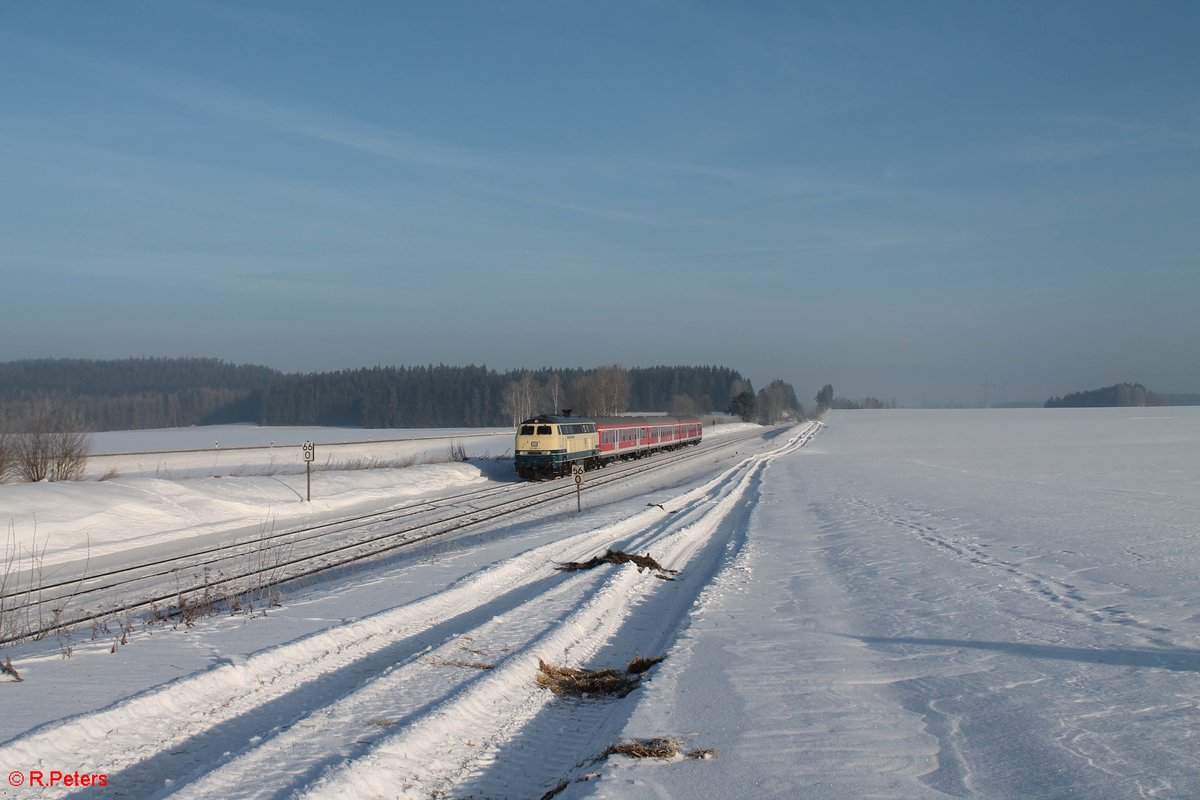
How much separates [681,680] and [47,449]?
2674cm

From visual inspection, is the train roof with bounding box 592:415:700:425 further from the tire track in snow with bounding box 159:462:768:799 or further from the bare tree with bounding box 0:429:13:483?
the tire track in snow with bounding box 159:462:768:799

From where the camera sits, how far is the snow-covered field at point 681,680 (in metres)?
5.24

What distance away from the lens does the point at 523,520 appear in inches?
887

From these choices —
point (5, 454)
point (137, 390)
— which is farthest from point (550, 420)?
point (137, 390)

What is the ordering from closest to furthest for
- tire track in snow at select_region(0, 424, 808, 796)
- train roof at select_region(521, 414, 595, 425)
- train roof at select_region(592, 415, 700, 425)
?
tire track in snow at select_region(0, 424, 808, 796)
train roof at select_region(521, 414, 595, 425)
train roof at select_region(592, 415, 700, 425)

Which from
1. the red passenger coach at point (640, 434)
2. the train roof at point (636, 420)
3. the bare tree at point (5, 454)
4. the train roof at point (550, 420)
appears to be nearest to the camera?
the bare tree at point (5, 454)

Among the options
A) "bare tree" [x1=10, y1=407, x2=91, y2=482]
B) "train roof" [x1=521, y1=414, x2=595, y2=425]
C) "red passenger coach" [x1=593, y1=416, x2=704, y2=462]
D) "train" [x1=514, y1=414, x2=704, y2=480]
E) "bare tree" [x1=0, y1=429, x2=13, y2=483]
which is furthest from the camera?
"red passenger coach" [x1=593, y1=416, x2=704, y2=462]

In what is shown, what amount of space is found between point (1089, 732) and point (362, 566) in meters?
12.2

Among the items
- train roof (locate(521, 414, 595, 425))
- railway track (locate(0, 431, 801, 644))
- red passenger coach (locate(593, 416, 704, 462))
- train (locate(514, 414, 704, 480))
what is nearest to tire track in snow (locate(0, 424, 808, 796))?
railway track (locate(0, 431, 801, 644))

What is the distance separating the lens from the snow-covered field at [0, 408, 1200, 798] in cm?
524

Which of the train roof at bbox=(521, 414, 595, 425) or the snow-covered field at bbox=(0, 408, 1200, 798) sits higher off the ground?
the train roof at bbox=(521, 414, 595, 425)

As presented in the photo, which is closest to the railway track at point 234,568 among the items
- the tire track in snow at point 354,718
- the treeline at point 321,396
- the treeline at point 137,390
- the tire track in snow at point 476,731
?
the tire track in snow at point 354,718

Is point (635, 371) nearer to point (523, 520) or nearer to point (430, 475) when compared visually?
point (430, 475)

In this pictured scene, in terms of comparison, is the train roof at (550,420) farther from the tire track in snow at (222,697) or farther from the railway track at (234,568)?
the tire track in snow at (222,697)
